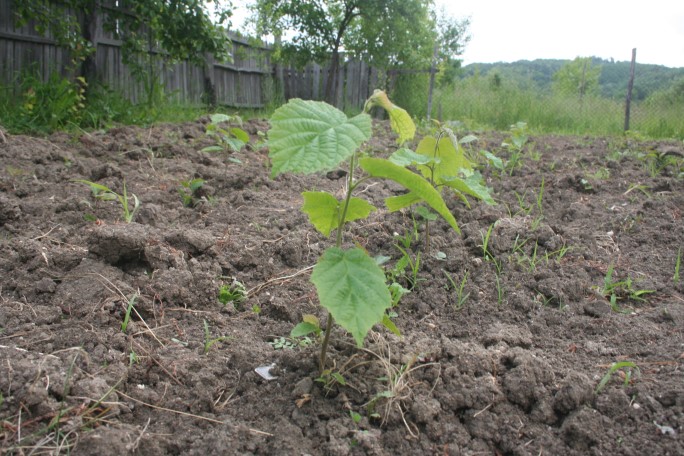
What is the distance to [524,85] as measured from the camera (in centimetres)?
1238

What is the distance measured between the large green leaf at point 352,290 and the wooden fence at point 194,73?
17.4 ft

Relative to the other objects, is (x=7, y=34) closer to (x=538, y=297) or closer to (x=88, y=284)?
(x=88, y=284)

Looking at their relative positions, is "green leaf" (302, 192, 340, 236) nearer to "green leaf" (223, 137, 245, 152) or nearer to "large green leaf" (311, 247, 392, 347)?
"large green leaf" (311, 247, 392, 347)

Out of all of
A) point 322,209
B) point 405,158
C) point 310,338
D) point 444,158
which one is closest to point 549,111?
point 444,158

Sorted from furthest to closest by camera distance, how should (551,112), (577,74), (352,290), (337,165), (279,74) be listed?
(577,74), (279,74), (551,112), (352,290), (337,165)

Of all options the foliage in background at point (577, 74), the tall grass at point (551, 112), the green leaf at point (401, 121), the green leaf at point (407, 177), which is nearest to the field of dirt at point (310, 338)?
the green leaf at point (407, 177)

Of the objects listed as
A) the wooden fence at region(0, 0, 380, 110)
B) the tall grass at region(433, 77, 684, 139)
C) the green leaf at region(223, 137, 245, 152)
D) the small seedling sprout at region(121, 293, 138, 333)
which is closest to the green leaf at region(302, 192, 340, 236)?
the small seedling sprout at region(121, 293, 138, 333)

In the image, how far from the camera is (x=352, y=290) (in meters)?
1.22

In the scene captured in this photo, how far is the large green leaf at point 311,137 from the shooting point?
1091 mm

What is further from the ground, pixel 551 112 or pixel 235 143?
pixel 551 112

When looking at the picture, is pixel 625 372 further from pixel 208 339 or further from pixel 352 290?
pixel 208 339

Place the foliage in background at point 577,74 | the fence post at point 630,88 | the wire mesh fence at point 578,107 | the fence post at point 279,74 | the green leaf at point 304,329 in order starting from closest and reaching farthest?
the green leaf at point 304,329, the fence post at point 630,88, the wire mesh fence at point 578,107, the fence post at point 279,74, the foliage in background at point 577,74

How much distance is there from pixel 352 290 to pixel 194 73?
8526mm

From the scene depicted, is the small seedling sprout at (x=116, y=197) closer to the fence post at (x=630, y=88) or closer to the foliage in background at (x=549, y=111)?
the foliage in background at (x=549, y=111)
